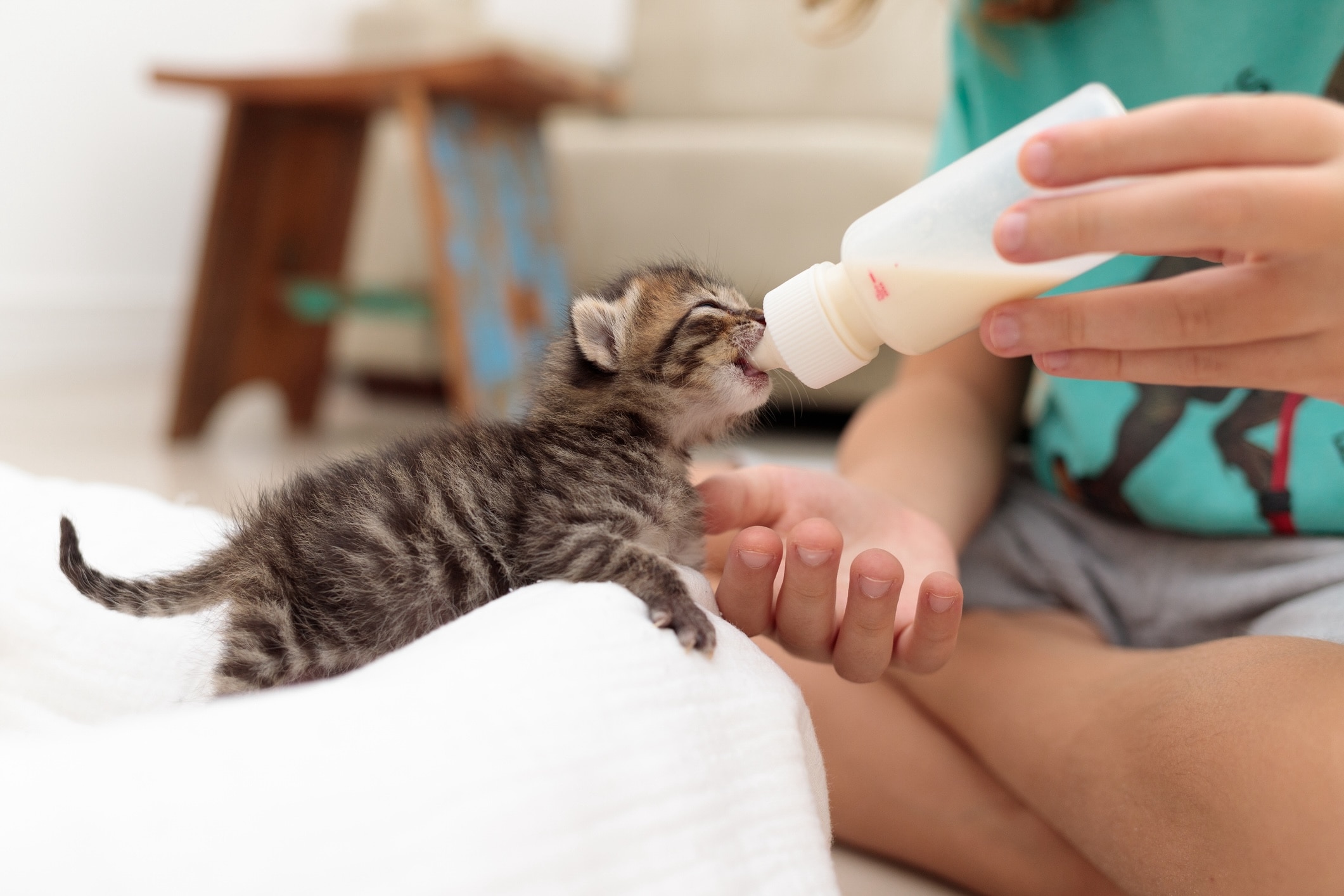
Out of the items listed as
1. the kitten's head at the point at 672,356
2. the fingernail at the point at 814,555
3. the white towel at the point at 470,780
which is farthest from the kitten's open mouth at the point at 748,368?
the white towel at the point at 470,780

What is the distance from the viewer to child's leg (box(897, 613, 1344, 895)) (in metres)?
0.78

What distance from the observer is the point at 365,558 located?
2.90 feet

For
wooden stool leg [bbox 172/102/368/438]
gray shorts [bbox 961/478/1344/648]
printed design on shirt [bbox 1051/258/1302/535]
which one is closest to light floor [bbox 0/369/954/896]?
wooden stool leg [bbox 172/102/368/438]

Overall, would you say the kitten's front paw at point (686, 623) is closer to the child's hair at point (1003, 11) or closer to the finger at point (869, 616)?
the finger at point (869, 616)

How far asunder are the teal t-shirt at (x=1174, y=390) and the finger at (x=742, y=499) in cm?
52

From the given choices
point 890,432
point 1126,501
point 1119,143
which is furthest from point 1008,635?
point 1119,143

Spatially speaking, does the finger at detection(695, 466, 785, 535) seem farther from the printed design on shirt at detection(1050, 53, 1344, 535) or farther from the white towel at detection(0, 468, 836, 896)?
the printed design on shirt at detection(1050, 53, 1344, 535)

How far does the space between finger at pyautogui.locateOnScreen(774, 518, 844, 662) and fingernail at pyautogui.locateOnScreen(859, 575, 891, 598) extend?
3 cm

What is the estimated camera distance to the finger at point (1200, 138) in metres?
0.63

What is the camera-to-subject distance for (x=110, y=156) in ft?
13.5

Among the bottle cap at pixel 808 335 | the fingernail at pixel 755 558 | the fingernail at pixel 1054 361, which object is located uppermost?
the fingernail at pixel 1054 361

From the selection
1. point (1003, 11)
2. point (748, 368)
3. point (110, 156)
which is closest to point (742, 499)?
point (748, 368)

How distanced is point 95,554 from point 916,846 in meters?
0.99

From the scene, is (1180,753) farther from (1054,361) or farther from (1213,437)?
(1213,437)
